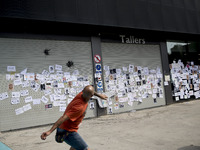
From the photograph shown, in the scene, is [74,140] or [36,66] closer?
[74,140]

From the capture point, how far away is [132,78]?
10727 millimetres

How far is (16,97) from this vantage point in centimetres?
770

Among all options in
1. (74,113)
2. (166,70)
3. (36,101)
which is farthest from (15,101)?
(166,70)

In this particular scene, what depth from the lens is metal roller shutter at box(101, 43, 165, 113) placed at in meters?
10.1

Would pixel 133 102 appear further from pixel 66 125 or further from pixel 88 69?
pixel 66 125

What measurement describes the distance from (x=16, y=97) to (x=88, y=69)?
3.55m

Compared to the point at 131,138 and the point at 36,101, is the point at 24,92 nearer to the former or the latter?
the point at 36,101

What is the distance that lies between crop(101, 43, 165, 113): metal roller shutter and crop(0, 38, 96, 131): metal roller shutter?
1.17 m

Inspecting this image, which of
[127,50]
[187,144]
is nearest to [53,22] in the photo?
[127,50]

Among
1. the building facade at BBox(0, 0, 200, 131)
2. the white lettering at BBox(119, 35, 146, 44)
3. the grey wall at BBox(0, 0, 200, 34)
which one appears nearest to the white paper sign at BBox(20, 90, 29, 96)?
the building facade at BBox(0, 0, 200, 131)

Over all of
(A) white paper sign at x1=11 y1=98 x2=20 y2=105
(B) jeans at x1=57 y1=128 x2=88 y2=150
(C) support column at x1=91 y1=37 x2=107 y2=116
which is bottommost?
(B) jeans at x1=57 y1=128 x2=88 y2=150

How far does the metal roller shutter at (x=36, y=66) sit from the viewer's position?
7.56 m

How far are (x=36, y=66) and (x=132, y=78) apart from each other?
5306 millimetres

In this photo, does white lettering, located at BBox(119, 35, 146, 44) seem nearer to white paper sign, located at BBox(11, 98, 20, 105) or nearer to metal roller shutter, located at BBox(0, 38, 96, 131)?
metal roller shutter, located at BBox(0, 38, 96, 131)
